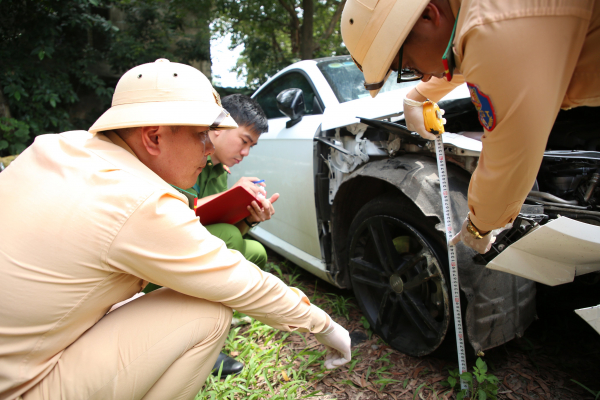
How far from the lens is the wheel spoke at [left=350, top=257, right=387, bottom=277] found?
6.85 feet

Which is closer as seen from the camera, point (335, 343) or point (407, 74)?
point (407, 74)

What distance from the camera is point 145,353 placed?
50.3 inches

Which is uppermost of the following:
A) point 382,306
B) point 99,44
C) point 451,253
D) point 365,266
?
point 99,44

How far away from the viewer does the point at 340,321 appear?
8.25 ft

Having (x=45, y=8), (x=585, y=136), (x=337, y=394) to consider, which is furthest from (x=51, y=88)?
(x=585, y=136)

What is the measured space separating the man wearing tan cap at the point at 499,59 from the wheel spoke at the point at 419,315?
685mm

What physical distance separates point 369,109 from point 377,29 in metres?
0.99

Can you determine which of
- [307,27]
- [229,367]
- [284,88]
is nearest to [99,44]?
[307,27]

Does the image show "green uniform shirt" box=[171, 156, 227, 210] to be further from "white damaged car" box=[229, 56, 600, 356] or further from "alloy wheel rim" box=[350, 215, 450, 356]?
"alloy wheel rim" box=[350, 215, 450, 356]

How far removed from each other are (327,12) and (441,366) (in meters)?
8.71

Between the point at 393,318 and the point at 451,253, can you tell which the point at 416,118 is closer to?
the point at 451,253

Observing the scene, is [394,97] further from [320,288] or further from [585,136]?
[320,288]

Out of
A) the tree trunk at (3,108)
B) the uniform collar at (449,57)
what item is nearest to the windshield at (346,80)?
the uniform collar at (449,57)

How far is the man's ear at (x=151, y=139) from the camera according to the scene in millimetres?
1303
